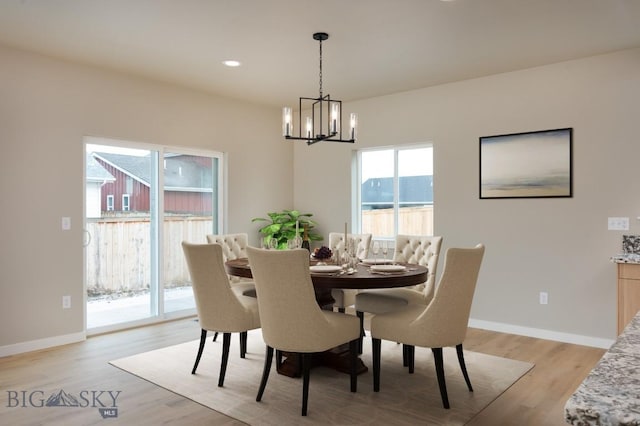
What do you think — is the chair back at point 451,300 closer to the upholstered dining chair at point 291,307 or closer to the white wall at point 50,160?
the upholstered dining chair at point 291,307

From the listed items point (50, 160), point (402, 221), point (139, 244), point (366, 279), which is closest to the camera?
point (366, 279)

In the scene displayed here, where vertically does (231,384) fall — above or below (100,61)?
below

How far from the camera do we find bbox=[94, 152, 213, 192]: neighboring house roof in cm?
484

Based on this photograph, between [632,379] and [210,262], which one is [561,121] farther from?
[632,379]

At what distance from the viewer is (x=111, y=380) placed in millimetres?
3318

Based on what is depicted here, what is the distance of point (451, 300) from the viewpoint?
9.29 feet

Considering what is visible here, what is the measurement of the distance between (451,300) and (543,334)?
228 centimetres

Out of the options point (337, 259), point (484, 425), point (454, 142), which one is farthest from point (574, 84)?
point (484, 425)

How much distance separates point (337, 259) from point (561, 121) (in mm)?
2632

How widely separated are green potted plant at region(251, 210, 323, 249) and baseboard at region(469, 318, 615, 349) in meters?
2.35

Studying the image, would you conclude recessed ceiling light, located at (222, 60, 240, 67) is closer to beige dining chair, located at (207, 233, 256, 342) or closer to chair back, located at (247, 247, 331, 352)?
beige dining chair, located at (207, 233, 256, 342)

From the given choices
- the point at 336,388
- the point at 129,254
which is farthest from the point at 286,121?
the point at 129,254

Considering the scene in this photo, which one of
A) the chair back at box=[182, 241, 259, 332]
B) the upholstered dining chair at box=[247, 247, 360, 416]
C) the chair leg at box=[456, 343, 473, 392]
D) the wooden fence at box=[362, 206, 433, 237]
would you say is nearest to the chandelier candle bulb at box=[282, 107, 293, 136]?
the chair back at box=[182, 241, 259, 332]

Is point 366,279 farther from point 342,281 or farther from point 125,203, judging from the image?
point 125,203
